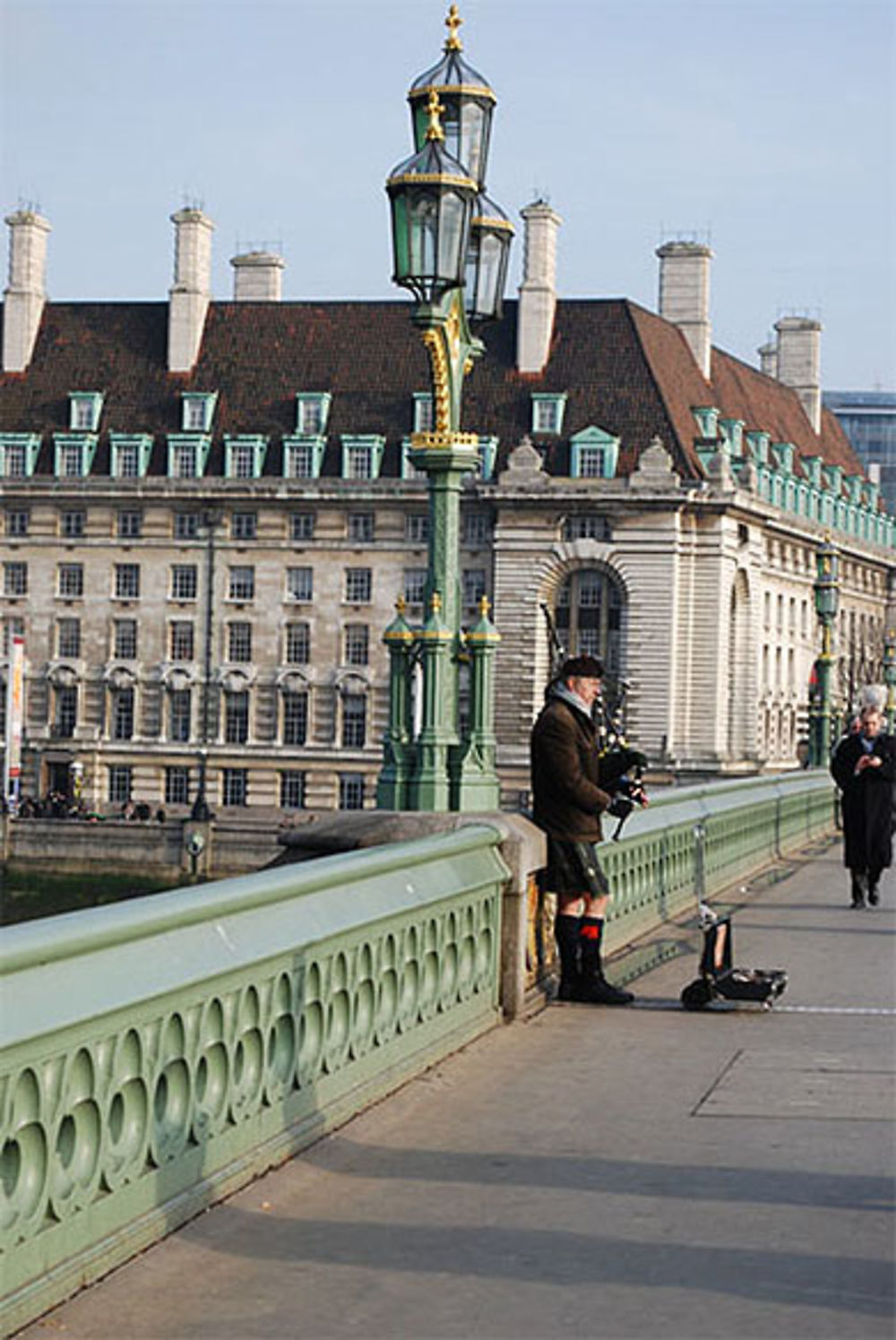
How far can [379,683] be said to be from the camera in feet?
338

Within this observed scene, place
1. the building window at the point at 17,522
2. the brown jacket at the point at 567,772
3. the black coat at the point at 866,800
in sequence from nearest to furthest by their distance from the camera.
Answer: the brown jacket at the point at 567,772 → the black coat at the point at 866,800 → the building window at the point at 17,522

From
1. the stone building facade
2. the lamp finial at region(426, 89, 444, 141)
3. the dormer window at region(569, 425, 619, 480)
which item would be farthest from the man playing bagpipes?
the dormer window at region(569, 425, 619, 480)

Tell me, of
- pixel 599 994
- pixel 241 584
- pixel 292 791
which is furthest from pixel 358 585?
pixel 599 994

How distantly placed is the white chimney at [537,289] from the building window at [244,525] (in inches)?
459

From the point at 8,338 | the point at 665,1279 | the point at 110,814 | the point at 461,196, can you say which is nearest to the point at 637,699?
the point at 110,814

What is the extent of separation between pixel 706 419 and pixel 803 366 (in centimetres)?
2447

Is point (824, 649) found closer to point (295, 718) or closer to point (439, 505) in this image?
point (439, 505)

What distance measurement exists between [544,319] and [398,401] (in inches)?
260

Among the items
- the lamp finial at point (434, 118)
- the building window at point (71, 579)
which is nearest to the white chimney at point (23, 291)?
the building window at point (71, 579)

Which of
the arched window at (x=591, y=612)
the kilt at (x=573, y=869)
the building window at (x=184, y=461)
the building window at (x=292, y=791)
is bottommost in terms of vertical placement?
the building window at (x=292, y=791)

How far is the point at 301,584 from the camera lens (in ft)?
343

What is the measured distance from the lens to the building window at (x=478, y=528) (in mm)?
102562

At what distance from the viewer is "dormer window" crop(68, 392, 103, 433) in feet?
341

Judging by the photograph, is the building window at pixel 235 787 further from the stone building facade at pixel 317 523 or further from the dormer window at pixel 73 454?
the dormer window at pixel 73 454
